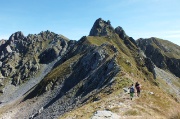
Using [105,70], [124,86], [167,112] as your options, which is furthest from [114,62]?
[167,112]

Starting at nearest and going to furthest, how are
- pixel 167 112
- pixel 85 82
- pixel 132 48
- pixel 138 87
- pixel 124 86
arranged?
pixel 167 112, pixel 138 87, pixel 124 86, pixel 85 82, pixel 132 48

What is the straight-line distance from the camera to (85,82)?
83.6 meters

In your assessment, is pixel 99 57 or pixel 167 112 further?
pixel 99 57

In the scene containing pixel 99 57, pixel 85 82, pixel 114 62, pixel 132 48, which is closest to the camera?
pixel 114 62

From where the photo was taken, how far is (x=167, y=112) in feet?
123

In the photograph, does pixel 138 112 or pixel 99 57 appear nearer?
pixel 138 112

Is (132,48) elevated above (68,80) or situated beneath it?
elevated above

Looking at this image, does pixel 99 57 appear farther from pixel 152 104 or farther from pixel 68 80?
pixel 152 104

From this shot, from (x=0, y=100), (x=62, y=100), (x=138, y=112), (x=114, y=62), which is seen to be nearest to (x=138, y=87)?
(x=138, y=112)

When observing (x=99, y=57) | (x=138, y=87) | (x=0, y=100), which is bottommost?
(x=0, y=100)

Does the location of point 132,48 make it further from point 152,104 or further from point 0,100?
point 152,104

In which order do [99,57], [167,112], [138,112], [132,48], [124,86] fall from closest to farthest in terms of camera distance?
[138,112] < [167,112] < [124,86] < [99,57] < [132,48]

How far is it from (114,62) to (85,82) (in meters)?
12.4

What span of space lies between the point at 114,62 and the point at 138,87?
3615 cm
